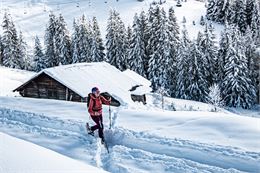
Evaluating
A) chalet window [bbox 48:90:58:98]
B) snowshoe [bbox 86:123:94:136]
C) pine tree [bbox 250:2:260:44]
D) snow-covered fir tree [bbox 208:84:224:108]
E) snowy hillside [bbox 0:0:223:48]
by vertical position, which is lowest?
snow-covered fir tree [bbox 208:84:224:108]

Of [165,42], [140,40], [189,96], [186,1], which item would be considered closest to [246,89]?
[189,96]

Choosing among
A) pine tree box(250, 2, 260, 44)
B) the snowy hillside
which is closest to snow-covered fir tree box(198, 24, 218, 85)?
pine tree box(250, 2, 260, 44)

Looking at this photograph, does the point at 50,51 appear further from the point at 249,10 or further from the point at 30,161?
the point at 30,161

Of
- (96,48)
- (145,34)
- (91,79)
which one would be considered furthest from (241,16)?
(91,79)

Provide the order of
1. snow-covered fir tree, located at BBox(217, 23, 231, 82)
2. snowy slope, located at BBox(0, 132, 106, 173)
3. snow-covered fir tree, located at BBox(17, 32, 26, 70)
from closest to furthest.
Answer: snowy slope, located at BBox(0, 132, 106, 173), snow-covered fir tree, located at BBox(217, 23, 231, 82), snow-covered fir tree, located at BBox(17, 32, 26, 70)

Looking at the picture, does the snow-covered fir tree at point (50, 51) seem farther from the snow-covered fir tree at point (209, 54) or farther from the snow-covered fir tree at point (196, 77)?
the snow-covered fir tree at point (209, 54)

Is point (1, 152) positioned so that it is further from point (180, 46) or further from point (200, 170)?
point (180, 46)

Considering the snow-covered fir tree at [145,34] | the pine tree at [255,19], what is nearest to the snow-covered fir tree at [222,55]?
the snow-covered fir tree at [145,34]

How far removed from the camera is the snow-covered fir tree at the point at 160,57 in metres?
59.8

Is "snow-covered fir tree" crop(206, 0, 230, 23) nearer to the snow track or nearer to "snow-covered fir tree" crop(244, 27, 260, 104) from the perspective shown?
"snow-covered fir tree" crop(244, 27, 260, 104)

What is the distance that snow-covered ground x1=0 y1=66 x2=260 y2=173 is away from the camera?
11.3 meters

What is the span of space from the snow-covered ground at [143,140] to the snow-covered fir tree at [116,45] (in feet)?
159

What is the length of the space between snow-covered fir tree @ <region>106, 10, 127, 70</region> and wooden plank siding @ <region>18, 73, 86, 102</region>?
29.3m

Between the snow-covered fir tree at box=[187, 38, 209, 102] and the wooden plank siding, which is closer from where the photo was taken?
the wooden plank siding
